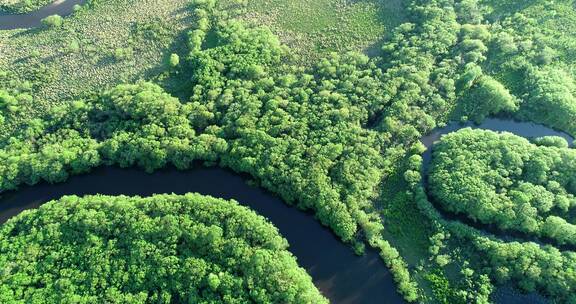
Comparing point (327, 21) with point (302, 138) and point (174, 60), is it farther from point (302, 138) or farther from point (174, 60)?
point (174, 60)

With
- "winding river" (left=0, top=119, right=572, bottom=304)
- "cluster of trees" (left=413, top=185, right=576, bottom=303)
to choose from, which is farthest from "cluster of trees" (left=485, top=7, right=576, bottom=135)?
"cluster of trees" (left=413, top=185, right=576, bottom=303)

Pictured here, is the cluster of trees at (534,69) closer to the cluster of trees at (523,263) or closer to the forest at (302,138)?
the forest at (302,138)

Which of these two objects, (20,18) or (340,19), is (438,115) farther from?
(20,18)

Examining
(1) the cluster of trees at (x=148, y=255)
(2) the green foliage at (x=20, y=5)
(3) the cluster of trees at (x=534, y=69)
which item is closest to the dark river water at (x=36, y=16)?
(2) the green foliage at (x=20, y=5)

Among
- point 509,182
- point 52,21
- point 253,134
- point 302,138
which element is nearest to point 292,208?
point 302,138

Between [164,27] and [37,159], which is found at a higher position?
[164,27]

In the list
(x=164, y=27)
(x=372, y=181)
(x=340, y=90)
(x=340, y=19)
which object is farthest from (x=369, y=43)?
(x=164, y=27)
